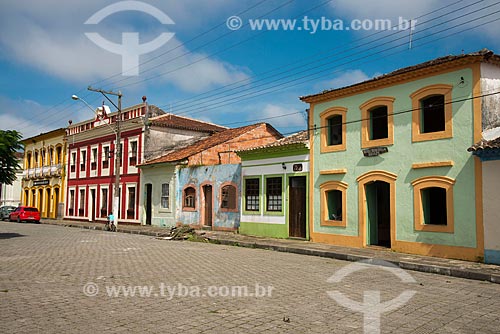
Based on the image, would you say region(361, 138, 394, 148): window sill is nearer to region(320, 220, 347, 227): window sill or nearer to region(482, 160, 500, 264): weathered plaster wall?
region(320, 220, 347, 227): window sill

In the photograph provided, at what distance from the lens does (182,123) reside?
30734 mm

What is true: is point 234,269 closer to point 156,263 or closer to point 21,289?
point 156,263

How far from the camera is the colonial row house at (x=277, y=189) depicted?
57.0 feet

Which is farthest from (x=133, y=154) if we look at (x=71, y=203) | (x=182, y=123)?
(x=71, y=203)

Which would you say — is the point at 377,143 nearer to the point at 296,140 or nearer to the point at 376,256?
the point at 376,256

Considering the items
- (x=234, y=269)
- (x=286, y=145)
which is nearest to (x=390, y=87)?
(x=286, y=145)

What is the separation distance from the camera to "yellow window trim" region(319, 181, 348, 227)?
51.0 feet

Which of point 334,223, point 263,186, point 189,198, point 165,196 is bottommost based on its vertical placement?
point 334,223

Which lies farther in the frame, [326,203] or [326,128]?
[326,128]

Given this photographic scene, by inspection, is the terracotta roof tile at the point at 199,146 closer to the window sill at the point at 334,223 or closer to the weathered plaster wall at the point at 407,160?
the weathered plaster wall at the point at 407,160

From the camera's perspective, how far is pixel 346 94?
51.5 feet

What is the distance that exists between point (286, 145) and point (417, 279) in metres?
8.84

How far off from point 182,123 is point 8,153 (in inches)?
566

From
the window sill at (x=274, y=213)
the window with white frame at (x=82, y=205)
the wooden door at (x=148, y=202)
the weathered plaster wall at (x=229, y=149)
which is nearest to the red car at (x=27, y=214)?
the window with white frame at (x=82, y=205)
